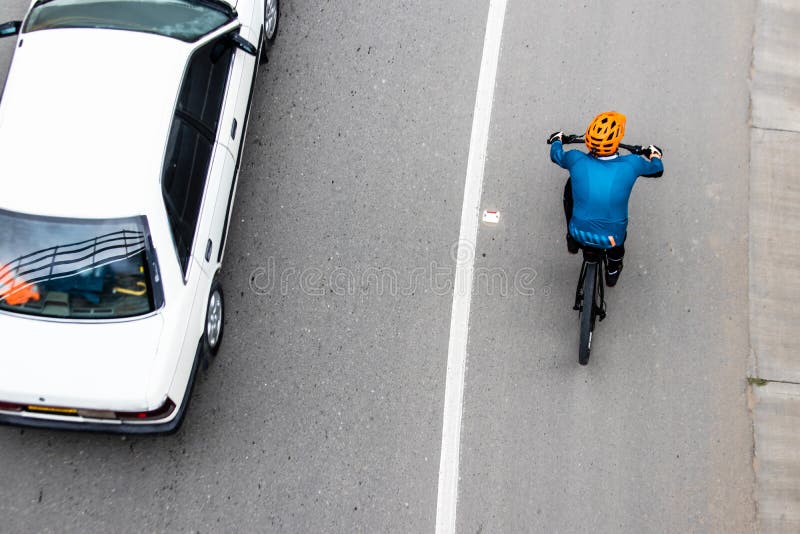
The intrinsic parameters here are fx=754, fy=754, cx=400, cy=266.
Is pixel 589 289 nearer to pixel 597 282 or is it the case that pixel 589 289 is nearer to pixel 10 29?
pixel 597 282

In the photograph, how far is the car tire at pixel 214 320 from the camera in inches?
247

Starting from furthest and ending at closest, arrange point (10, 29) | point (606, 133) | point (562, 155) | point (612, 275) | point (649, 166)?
point (612, 275) < point (10, 29) < point (562, 155) < point (649, 166) < point (606, 133)

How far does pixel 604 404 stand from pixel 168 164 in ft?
14.0

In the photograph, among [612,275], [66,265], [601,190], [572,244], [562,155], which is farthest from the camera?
[612,275]

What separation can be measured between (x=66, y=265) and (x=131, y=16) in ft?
7.07

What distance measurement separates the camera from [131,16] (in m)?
6.16

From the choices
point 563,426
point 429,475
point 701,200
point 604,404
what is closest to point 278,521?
point 429,475

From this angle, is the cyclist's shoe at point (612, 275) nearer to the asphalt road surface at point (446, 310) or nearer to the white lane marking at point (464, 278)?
the asphalt road surface at point (446, 310)

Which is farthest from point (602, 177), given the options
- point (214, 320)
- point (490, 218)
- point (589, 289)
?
point (214, 320)

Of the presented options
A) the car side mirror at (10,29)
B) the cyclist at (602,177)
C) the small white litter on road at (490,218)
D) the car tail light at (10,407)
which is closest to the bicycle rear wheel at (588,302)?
the cyclist at (602,177)

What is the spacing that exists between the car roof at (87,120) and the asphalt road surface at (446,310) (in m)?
1.57

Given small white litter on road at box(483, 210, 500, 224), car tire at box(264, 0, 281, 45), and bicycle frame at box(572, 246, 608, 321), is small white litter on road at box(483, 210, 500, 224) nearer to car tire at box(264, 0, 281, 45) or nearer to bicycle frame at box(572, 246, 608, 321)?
bicycle frame at box(572, 246, 608, 321)

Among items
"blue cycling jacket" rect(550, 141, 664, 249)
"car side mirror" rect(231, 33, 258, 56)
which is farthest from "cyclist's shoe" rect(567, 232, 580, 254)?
"car side mirror" rect(231, 33, 258, 56)

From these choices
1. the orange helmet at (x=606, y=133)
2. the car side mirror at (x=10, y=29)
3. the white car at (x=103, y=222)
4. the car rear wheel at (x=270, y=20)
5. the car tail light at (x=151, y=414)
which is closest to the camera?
the white car at (x=103, y=222)
